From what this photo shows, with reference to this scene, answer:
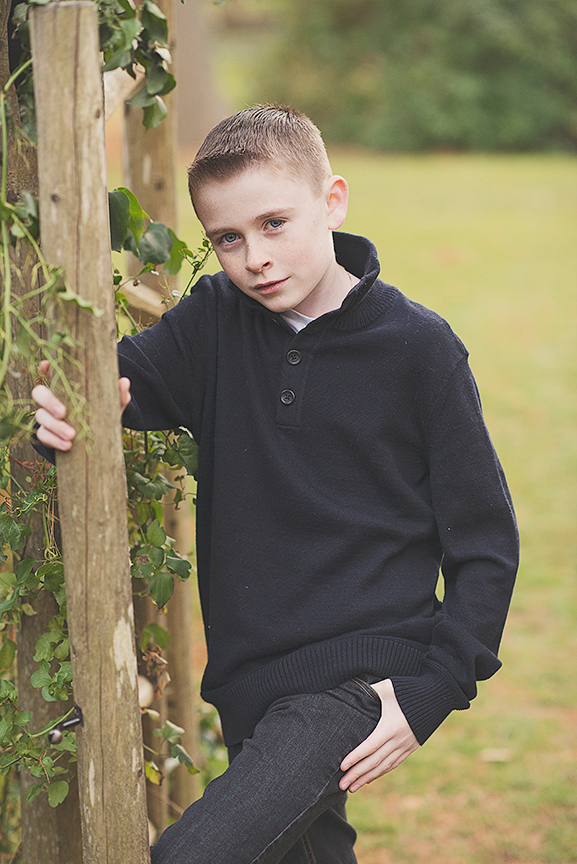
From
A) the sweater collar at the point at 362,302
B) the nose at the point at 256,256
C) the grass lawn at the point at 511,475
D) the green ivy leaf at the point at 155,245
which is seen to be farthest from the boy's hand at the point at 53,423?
the grass lawn at the point at 511,475

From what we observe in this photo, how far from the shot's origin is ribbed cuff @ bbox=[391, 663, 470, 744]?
58.9 inches

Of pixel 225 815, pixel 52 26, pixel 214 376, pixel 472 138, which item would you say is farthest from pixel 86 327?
pixel 472 138

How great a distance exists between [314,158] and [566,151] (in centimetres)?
1569

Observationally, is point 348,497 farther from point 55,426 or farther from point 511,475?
point 511,475

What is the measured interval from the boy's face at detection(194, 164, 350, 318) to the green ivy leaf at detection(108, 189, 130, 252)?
0.41 feet

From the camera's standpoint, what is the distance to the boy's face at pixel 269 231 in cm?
149

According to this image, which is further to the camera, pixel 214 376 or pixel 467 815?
pixel 467 815

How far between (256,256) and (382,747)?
810 millimetres

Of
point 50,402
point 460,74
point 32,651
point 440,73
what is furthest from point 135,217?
point 460,74

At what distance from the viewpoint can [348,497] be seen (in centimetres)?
159

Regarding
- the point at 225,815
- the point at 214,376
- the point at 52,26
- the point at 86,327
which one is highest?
the point at 52,26

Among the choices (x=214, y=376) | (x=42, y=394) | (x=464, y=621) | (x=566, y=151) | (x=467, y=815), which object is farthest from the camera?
(x=566, y=151)

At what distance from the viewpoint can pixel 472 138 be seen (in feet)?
52.2

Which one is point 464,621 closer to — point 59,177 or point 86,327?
point 86,327
